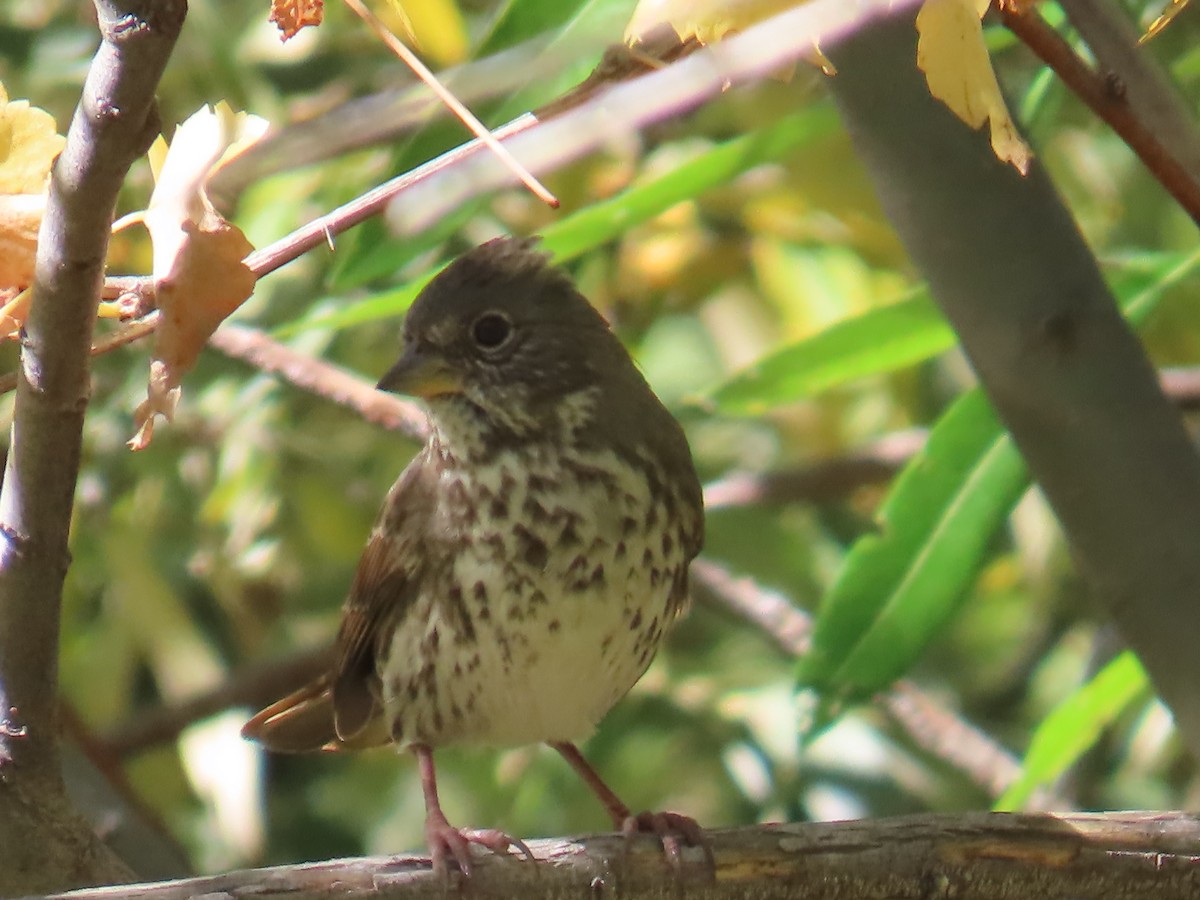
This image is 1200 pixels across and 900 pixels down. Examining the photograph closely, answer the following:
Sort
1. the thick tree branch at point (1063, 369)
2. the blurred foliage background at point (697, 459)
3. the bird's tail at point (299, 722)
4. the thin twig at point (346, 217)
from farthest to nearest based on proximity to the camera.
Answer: the blurred foliage background at point (697, 459) → the bird's tail at point (299, 722) → the thick tree branch at point (1063, 369) → the thin twig at point (346, 217)

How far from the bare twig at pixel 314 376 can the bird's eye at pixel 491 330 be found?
52 centimetres

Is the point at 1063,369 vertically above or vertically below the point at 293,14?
below

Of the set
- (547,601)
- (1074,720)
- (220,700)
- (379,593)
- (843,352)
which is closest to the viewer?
(547,601)

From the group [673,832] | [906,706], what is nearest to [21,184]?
[673,832]

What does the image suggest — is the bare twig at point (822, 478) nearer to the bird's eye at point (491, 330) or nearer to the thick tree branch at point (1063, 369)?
the bird's eye at point (491, 330)

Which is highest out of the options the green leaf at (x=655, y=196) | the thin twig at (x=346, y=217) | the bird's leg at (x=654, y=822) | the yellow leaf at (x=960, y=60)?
the thin twig at (x=346, y=217)

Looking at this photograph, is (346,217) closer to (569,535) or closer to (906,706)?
(569,535)

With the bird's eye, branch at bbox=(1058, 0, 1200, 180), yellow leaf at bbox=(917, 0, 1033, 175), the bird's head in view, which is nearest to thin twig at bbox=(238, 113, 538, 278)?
yellow leaf at bbox=(917, 0, 1033, 175)

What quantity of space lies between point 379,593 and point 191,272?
184cm

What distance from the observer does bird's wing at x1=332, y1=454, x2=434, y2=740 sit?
11.3ft

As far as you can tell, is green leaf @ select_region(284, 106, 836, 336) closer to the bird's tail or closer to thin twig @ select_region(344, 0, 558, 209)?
the bird's tail

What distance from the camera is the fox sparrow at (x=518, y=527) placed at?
10.7 ft

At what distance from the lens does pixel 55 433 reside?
192cm

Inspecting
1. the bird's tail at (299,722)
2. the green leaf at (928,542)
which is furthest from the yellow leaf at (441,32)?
the bird's tail at (299,722)
